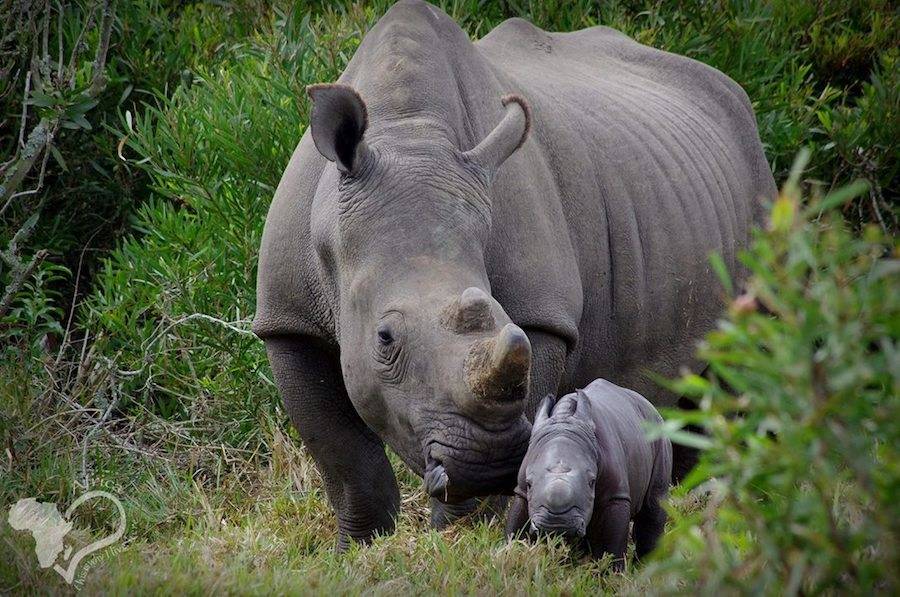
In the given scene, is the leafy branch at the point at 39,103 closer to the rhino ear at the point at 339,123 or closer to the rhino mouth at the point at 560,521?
the rhino ear at the point at 339,123

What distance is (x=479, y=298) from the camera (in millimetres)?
4359

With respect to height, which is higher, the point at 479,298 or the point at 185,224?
the point at 479,298

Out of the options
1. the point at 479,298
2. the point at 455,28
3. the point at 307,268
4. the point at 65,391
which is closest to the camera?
the point at 479,298

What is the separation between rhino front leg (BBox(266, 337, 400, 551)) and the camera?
18.0 ft

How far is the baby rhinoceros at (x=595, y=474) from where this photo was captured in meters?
4.21

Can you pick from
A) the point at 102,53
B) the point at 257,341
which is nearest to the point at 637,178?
the point at 257,341

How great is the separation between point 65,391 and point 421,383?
2.91m

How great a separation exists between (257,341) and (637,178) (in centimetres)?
198

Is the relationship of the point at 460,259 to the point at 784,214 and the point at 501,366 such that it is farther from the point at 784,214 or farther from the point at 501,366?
the point at 784,214

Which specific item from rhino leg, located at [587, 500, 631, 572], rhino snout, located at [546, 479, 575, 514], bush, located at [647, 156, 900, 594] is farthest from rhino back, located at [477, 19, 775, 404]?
bush, located at [647, 156, 900, 594]

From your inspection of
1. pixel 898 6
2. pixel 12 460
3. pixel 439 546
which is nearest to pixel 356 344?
pixel 439 546

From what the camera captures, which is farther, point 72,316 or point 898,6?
point 898,6

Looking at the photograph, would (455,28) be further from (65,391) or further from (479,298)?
(65,391)
